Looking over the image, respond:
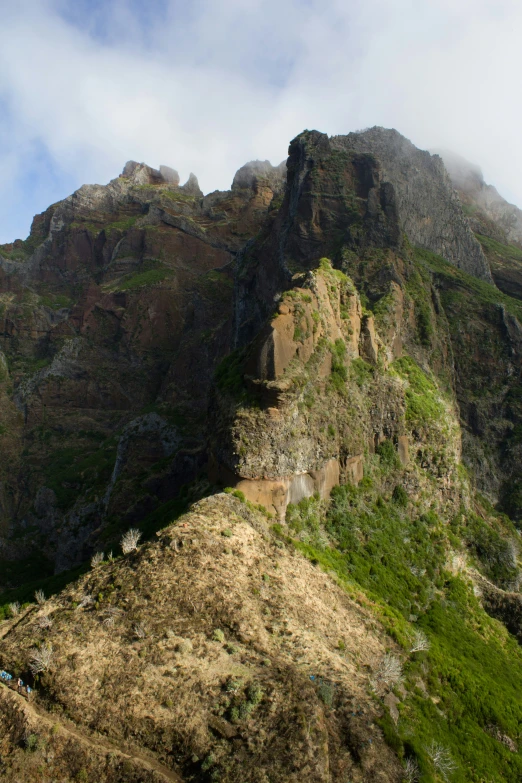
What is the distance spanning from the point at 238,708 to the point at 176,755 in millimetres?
1964

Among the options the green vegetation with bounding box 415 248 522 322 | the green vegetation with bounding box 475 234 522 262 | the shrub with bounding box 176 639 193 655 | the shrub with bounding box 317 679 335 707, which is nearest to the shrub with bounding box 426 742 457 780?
the shrub with bounding box 317 679 335 707

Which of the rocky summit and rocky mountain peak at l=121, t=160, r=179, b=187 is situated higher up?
rocky mountain peak at l=121, t=160, r=179, b=187

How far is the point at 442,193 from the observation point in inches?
3607

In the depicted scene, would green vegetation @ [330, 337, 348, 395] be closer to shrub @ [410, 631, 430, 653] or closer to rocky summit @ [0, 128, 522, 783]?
rocky summit @ [0, 128, 522, 783]

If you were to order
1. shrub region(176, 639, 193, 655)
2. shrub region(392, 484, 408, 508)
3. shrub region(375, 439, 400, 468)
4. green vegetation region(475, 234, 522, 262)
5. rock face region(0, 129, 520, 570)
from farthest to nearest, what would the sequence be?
1. green vegetation region(475, 234, 522, 262)
2. shrub region(375, 439, 400, 468)
3. shrub region(392, 484, 408, 508)
4. rock face region(0, 129, 520, 570)
5. shrub region(176, 639, 193, 655)

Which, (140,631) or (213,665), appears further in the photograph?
(140,631)

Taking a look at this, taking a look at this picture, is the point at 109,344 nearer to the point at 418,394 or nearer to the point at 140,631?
the point at 418,394

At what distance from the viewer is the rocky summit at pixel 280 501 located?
47.6ft

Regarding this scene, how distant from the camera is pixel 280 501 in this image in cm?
2703

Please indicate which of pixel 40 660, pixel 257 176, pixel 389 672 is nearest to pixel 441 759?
pixel 389 672

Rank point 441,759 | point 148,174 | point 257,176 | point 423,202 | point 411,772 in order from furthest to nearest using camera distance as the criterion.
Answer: point 148,174 < point 257,176 < point 423,202 < point 441,759 < point 411,772

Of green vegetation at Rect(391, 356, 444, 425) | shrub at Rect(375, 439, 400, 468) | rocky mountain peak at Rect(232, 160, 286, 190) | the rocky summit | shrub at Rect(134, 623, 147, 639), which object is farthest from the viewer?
rocky mountain peak at Rect(232, 160, 286, 190)

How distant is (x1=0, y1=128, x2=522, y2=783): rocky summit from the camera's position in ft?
47.6

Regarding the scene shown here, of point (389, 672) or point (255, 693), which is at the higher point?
point (255, 693)
